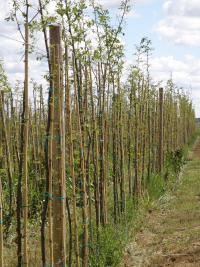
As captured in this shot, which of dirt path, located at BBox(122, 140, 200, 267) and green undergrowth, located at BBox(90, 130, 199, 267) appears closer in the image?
green undergrowth, located at BBox(90, 130, 199, 267)

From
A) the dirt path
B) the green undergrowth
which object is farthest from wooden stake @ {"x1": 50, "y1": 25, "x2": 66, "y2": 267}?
the dirt path

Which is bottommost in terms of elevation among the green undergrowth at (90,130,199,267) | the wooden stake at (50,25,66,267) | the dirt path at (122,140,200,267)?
the dirt path at (122,140,200,267)

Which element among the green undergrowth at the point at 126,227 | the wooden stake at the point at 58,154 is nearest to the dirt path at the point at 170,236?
the green undergrowth at the point at 126,227

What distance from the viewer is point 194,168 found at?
17.9 metres

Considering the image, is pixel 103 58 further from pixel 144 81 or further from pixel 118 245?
pixel 144 81

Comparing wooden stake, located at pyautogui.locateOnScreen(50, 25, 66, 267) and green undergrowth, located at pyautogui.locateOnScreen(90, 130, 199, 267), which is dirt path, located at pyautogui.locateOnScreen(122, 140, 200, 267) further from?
wooden stake, located at pyautogui.locateOnScreen(50, 25, 66, 267)

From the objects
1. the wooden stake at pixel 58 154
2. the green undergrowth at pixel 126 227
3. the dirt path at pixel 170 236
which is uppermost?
the wooden stake at pixel 58 154

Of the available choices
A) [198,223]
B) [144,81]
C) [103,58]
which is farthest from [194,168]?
[103,58]

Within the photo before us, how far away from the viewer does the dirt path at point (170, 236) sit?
262 inches

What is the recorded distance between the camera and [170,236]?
8008 millimetres

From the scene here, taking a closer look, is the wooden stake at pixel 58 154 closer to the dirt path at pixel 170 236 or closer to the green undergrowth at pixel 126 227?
the green undergrowth at pixel 126 227

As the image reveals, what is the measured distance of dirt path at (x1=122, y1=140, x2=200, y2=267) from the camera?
6664 mm

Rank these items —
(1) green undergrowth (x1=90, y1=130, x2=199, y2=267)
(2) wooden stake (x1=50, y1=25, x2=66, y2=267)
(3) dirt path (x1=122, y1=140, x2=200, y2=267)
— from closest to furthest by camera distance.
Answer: (2) wooden stake (x1=50, y1=25, x2=66, y2=267) < (1) green undergrowth (x1=90, y1=130, x2=199, y2=267) < (3) dirt path (x1=122, y1=140, x2=200, y2=267)

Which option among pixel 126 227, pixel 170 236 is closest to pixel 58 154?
pixel 126 227
